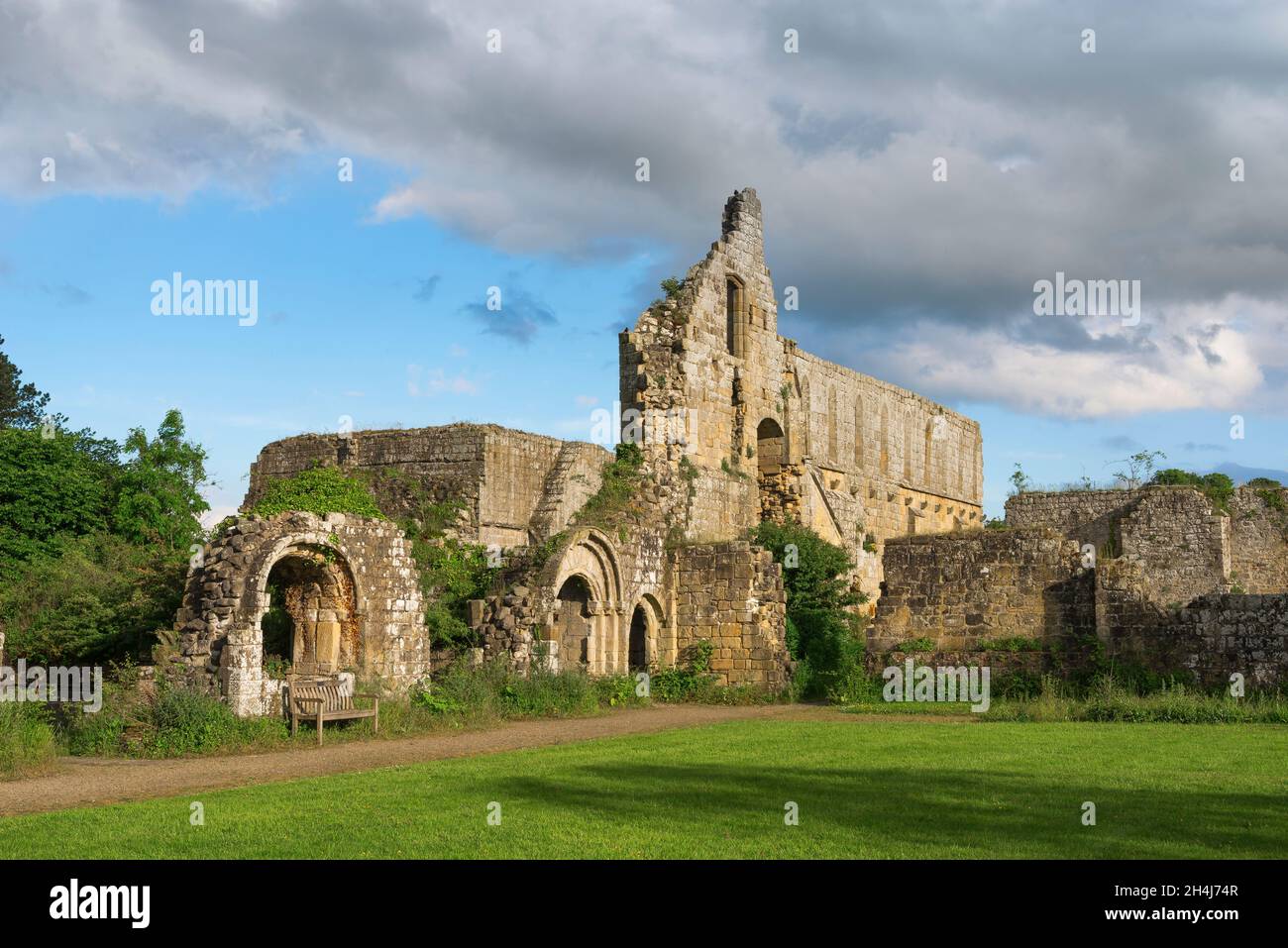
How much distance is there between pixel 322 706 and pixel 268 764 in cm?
246

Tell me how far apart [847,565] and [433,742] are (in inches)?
564

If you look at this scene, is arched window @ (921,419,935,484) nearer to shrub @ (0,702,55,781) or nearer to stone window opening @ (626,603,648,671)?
stone window opening @ (626,603,648,671)

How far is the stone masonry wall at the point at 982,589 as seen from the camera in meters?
23.0

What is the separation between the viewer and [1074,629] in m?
22.7

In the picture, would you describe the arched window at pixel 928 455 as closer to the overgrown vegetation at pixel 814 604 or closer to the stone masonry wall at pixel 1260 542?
the stone masonry wall at pixel 1260 542

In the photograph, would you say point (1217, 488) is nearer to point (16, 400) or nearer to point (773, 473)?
point (773, 473)

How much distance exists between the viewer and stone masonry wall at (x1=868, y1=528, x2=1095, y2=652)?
904 inches

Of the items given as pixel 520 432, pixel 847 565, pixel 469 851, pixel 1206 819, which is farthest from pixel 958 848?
pixel 520 432

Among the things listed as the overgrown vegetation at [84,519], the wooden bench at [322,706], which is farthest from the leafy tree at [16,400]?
the wooden bench at [322,706]

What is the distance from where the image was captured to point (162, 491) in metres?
30.3

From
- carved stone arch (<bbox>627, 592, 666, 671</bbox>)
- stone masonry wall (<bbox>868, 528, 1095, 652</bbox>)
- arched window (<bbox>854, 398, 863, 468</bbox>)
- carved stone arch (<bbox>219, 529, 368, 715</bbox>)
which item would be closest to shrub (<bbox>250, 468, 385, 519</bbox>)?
carved stone arch (<bbox>219, 529, 368, 715</bbox>)

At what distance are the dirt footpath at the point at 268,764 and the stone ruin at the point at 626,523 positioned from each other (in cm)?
202

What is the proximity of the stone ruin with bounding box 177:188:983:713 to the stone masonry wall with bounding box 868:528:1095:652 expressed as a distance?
3411 mm
